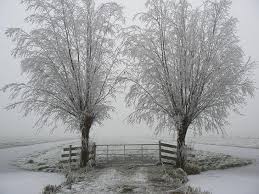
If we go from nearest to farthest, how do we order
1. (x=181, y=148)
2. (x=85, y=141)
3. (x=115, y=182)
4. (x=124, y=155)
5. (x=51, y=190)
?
(x=51, y=190) < (x=115, y=182) < (x=181, y=148) < (x=85, y=141) < (x=124, y=155)

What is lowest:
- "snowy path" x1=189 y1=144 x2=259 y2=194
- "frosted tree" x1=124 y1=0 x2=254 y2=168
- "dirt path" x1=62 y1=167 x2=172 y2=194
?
"snowy path" x1=189 y1=144 x2=259 y2=194

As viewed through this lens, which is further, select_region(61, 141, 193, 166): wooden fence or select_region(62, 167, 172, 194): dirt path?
select_region(61, 141, 193, 166): wooden fence

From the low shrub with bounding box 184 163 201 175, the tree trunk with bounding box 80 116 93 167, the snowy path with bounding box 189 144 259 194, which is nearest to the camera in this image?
the snowy path with bounding box 189 144 259 194

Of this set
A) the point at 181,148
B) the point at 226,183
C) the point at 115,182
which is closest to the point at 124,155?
the point at 181,148

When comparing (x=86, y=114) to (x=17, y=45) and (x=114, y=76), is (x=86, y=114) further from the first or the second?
(x=17, y=45)

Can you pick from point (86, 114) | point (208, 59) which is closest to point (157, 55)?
point (208, 59)

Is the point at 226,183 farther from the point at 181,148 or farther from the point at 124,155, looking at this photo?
the point at 124,155

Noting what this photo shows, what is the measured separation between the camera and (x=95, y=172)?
56.3 feet

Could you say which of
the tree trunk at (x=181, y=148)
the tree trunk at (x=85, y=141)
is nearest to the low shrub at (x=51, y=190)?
the tree trunk at (x=85, y=141)

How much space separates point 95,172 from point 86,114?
13.2 ft

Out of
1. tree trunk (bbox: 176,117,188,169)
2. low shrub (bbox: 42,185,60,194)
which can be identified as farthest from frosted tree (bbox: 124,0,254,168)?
low shrub (bbox: 42,185,60,194)

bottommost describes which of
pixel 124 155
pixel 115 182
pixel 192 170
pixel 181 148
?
pixel 115 182

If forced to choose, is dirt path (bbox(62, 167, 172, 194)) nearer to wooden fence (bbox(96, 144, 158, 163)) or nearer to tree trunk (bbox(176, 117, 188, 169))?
tree trunk (bbox(176, 117, 188, 169))

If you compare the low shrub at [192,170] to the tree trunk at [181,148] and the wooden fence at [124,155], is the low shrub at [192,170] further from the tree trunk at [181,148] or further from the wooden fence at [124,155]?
the wooden fence at [124,155]
